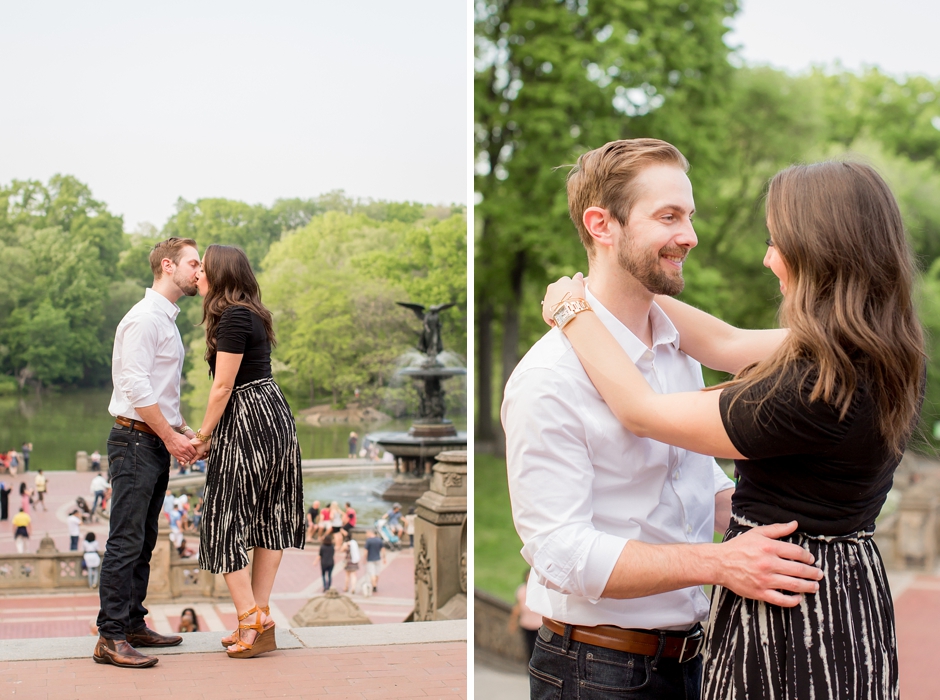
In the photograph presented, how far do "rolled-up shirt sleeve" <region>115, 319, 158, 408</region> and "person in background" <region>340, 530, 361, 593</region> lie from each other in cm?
773

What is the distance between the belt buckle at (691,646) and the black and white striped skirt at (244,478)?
2.50 m

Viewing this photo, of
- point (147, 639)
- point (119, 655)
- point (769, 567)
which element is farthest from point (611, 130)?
point (769, 567)

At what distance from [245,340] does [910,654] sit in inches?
692

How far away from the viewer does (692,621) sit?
177cm

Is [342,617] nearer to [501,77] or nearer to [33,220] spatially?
[33,220]

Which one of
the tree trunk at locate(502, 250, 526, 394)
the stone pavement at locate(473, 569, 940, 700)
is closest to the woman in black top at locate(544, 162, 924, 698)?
the stone pavement at locate(473, 569, 940, 700)

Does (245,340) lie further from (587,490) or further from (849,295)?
(849,295)

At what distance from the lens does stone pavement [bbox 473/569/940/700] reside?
48.0ft

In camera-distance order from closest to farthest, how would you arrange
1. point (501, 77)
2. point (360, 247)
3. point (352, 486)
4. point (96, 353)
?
point (96, 353)
point (352, 486)
point (360, 247)
point (501, 77)

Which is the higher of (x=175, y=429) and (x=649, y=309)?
(x=649, y=309)

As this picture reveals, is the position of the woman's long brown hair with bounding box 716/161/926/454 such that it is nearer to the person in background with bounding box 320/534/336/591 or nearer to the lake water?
the lake water

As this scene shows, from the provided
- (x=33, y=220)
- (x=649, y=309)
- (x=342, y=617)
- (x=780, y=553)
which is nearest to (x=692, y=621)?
(x=780, y=553)

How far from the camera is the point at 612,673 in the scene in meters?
1.71

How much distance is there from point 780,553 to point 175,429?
3141 mm
